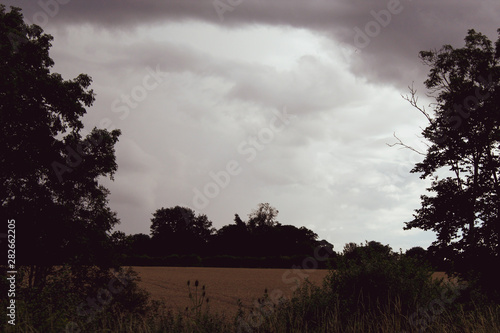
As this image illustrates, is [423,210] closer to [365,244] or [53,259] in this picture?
[365,244]

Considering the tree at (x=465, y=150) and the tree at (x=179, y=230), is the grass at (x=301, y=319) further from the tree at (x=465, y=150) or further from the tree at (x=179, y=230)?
the tree at (x=179, y=230)

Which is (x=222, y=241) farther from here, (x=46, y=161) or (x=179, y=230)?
(x=46, y=161)

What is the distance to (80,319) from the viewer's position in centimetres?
1092

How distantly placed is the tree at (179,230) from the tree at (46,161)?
82183 mm

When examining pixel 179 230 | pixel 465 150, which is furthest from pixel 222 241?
pixel 465 150

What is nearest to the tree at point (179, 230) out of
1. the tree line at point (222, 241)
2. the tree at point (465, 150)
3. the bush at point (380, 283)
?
the tree line at point (222, 241)

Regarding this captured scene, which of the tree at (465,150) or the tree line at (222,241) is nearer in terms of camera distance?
the tree at (465,150)

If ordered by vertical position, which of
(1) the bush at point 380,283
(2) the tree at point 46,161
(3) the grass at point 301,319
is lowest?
(3) the grass at point 301,319

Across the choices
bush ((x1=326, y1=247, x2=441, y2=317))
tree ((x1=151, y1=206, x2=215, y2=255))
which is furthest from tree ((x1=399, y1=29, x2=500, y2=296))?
tree ((x1=151, y1=206, x2=215, y2=255))

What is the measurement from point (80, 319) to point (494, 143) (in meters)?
25.6

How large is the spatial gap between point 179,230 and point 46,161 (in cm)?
9158

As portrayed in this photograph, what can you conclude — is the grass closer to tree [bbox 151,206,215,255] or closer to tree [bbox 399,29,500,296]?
tree [bbox 399,29,500,296]

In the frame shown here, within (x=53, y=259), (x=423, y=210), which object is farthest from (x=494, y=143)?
(x=53, y=259)

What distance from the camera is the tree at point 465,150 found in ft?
88.2
